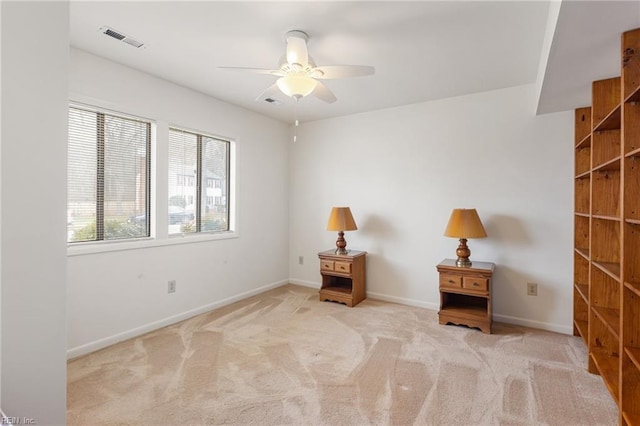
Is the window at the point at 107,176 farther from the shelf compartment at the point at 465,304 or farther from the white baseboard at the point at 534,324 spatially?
the white baseboard at the point at 534,324

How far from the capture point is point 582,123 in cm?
296

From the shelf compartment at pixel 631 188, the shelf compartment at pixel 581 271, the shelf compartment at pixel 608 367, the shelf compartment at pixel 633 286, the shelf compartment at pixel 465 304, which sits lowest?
the shelf compartment at pixel 608 367

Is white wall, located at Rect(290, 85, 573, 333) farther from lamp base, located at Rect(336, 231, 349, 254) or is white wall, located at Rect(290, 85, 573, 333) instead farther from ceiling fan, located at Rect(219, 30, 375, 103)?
ceiling fan, located at Rect(219, 30, 375, 103)

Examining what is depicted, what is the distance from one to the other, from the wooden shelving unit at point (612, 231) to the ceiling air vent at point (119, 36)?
10.6 feet

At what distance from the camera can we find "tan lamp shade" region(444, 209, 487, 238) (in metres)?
3.19

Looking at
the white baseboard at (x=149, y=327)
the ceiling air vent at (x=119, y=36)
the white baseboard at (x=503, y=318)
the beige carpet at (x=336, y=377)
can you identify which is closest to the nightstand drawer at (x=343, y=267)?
the white baseboard at (x=503, y=318)

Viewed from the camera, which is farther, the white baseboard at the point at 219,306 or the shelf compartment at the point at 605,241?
the white baseboard at the point at 219,306

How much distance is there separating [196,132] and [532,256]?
388 centimetres

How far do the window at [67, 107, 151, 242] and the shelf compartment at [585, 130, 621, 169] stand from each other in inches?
153

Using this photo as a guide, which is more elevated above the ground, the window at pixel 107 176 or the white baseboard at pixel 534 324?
the window at pixel 107 176

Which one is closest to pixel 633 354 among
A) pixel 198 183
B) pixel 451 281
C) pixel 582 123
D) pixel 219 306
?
pixel 451 281

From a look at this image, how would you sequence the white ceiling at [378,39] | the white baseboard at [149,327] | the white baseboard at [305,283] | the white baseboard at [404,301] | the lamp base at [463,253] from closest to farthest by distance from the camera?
the white ceiling at [378,39] < the white baseboard at [149,327] < the lamp base at [463,253] < the white baseboard at [404,301] < the white baseboard at [305,283]

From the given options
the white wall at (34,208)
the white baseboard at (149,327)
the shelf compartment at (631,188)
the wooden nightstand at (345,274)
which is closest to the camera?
the white wall at (34,208)

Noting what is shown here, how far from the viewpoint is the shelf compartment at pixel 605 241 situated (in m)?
2.30
